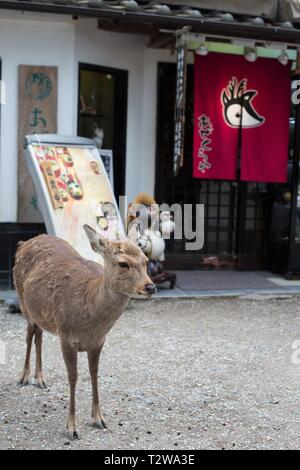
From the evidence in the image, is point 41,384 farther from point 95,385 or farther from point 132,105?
point 132,105

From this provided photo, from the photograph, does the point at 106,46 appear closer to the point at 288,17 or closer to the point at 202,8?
the point at 202,8

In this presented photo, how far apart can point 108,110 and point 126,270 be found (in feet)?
21.1

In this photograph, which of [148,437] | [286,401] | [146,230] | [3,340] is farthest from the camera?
[146,230]

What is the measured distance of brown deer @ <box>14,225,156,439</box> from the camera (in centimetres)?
391

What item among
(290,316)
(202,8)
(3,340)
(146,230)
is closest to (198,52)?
(202,8)

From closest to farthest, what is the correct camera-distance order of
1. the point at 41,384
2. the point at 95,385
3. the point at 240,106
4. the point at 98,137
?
the point at 95,385 < the point at 41,384 < the point at 98,137 < the point at 240,106

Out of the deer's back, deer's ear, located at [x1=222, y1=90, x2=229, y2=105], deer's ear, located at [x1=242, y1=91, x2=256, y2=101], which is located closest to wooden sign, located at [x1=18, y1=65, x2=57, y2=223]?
deer's ear, located at [x1=222, y1=90, x2=229, y2=105]

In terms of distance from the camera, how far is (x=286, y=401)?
5180 millimetres

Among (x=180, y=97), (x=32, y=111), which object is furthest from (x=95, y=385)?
(x=32, y=111)

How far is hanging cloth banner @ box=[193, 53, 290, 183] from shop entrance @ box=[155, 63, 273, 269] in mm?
658

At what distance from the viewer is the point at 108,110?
9883mm

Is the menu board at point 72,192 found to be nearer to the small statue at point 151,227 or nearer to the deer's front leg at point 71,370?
the small statue at point 151,227

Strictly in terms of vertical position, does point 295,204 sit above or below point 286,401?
above

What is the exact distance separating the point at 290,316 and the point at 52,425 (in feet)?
14.3
